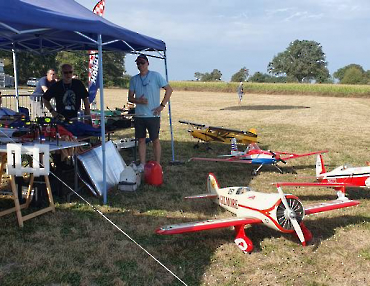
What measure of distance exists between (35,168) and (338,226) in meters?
3.81

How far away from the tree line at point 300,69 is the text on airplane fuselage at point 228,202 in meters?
103

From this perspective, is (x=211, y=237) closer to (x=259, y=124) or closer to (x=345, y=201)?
(x=345, y=201)

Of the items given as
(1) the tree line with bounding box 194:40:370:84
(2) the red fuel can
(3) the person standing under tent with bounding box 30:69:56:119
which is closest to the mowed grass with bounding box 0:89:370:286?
(2) the red fuel can

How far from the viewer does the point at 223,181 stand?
638cm

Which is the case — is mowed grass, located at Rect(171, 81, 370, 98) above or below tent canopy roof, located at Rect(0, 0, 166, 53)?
above

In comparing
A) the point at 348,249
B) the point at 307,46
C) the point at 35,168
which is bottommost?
the point at 348,249

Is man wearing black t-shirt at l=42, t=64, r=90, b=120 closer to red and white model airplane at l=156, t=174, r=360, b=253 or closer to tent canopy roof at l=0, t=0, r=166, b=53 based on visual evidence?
tent canopy roof at l=0, t=0, r=166, b=53

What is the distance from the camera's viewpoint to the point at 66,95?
6.05 meters

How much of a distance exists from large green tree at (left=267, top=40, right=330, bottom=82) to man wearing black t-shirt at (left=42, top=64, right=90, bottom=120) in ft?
364

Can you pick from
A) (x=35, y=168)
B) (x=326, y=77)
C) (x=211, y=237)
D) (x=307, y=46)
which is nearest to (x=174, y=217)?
(x=211, y=237)

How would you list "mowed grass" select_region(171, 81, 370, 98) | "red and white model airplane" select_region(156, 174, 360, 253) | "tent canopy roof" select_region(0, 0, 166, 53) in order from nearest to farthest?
1. "tent canopy roof" select_region(0, 0, 166, 53)
2. "red and white model airplane" select_region(156, 174, 360, 253)
3. "mowed grass" select_region(171, 81, 370, 98)

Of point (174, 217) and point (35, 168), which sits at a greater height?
point (35, 168)

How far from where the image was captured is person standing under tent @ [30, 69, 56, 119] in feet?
26.6

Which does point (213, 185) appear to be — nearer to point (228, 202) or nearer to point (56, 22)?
point (228, 202)
